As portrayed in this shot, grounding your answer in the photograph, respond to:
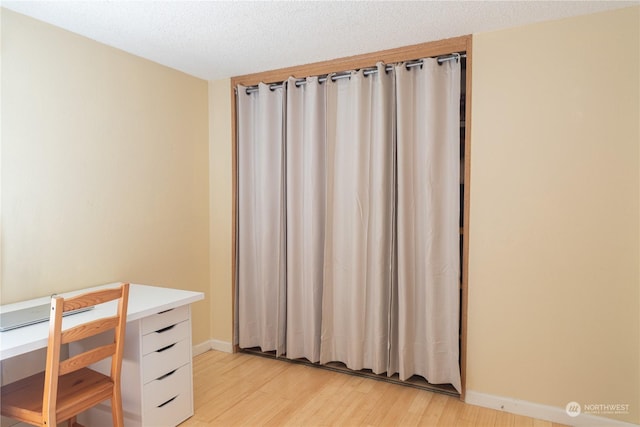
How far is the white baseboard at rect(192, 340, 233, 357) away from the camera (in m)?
3.44

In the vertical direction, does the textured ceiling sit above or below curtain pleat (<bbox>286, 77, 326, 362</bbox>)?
above

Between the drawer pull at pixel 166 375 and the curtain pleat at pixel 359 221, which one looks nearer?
the drawer pull at pixel 166 375

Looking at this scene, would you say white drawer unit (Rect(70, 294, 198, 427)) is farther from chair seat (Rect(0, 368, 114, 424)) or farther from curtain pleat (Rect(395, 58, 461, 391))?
curtain pleat (Rect(395, 58, 461, 391))

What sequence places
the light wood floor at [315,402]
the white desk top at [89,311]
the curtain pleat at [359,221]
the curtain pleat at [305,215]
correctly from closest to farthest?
the white desk top at [89,311]
the light wood floor at [315,402]
the curtain pleat at [359,221]
the curtain pleat at [305,215]

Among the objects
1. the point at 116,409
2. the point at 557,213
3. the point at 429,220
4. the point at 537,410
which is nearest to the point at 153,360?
the point at 116,409

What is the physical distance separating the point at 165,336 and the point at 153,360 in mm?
Result: 140

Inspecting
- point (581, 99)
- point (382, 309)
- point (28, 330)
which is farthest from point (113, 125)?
point (581, 99)

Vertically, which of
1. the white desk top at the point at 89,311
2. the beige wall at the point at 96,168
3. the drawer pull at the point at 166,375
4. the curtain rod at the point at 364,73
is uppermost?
the curtain rod at the point at 364,73

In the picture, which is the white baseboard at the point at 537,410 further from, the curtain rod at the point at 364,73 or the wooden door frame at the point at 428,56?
the curtain rod at the point at 364,73

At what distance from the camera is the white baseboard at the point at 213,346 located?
11.3ft

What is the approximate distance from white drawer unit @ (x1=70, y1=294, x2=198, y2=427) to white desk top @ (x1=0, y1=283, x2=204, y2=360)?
8 centimetres

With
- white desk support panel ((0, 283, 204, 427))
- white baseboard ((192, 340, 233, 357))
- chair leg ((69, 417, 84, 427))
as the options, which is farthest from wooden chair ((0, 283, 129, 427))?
white baseboard ((192, 340, 233, 357))

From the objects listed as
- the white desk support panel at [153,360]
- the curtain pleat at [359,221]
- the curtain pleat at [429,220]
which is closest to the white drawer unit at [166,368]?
the white desk support panel at [153,360]

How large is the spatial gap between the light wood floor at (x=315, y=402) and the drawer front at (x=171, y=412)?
0.19 feet
